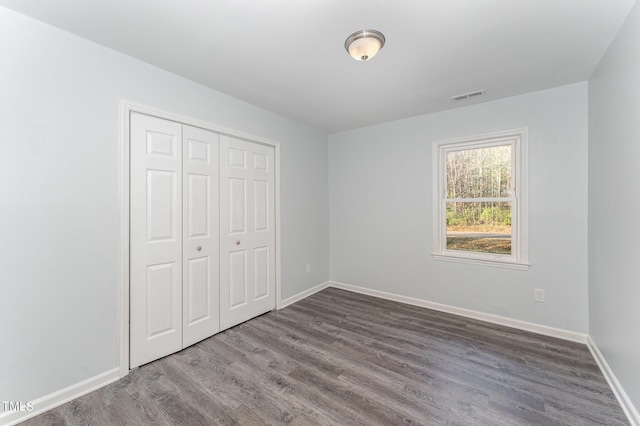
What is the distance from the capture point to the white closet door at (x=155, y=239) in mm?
2146

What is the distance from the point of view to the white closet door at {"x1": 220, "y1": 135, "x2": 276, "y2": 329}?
2.84 metres

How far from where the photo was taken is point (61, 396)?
5.80ft

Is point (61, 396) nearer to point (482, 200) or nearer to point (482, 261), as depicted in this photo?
point (482, 261)

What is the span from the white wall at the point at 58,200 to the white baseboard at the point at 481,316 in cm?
307

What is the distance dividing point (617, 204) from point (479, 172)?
4.65ft

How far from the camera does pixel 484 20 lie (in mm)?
1676

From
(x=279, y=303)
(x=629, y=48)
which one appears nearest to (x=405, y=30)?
(x=629, y=48)

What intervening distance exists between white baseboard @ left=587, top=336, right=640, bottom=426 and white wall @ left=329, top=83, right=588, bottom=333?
0.34m

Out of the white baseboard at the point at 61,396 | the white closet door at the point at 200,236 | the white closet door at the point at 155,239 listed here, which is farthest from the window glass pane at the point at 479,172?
the white baseboard at the point at 61,396

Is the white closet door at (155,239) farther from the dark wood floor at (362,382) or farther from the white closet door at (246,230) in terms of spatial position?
the white closet door at (246,230)

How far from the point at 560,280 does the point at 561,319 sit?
0.39m

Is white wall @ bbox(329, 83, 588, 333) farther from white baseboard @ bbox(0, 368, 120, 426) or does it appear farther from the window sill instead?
white baseboard @ bbox(0, 368, 120, 426)

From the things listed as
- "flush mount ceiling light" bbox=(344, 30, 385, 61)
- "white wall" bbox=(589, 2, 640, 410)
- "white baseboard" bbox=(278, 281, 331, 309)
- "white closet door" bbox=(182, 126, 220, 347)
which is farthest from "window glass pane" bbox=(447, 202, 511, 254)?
"white closet door" bbox=(182, 126, 220, 347)

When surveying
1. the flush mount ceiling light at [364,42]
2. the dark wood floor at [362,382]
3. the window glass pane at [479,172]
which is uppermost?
the flush mount ceiling light at [364,42]
